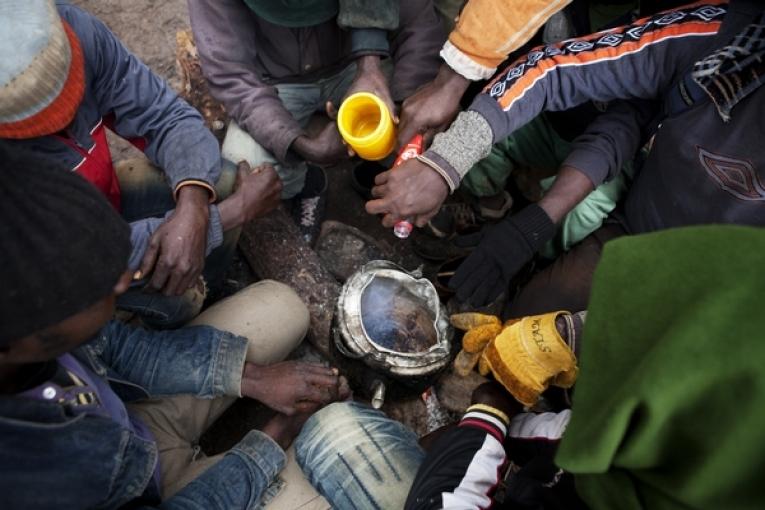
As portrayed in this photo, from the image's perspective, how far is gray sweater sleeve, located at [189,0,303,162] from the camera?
90.3 inches

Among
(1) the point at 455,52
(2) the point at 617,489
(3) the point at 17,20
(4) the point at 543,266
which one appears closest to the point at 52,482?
(2) the point at 617,489

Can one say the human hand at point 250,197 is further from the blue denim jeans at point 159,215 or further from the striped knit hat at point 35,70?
the striped knit hat at point 35,70

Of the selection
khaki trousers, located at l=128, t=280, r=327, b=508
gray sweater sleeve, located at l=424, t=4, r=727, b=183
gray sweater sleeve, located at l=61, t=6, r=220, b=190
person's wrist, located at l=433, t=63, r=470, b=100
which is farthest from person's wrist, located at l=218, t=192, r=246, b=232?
person's wrist, located at l=433, t=63, r=470, b=100

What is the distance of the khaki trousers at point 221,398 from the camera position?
71.4 inches

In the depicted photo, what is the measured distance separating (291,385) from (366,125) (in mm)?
1010

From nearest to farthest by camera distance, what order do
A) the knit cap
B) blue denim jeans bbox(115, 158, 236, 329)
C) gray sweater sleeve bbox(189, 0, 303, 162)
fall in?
the knit cap < blue denim jeans bbox(115, 158, 236, 329) < gray sweater sleeve bbox(189, 0, 303, 162)

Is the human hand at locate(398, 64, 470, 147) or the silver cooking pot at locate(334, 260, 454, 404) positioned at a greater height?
the human hand at locate(398, 64, 470, 147)

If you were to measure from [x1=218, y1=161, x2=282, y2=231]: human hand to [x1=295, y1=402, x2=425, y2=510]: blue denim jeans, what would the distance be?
0.88 metres

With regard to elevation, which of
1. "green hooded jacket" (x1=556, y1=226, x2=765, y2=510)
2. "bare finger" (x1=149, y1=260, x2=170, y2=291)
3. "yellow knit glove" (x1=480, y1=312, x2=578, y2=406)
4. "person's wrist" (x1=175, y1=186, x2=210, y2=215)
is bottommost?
"yellow knit glove" (x1=480, y1=312, x2=578, y2=406)

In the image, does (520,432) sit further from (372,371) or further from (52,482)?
(52,482)

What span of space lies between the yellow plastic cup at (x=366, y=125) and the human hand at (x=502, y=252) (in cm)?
51

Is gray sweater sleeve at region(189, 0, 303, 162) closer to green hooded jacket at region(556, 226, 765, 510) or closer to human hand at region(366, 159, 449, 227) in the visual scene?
human hand at region(366, 159, 449, 227)

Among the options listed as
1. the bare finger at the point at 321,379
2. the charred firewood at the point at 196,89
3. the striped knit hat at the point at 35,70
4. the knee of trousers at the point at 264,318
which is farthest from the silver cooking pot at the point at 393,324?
the charred firewood at the point at 196,89

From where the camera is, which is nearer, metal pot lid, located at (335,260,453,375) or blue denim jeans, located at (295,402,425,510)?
blue denim jeans, located at (295,402,425,510)
